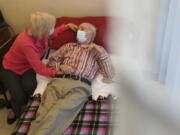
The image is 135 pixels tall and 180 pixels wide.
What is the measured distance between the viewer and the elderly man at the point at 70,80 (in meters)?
1.36

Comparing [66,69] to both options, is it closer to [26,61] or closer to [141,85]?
[26,61]

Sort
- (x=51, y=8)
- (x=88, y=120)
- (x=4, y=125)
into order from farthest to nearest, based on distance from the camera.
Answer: (x=51, y=8)
(x=4, y=125)
(x=88, y=120)

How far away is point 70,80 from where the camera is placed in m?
1.63

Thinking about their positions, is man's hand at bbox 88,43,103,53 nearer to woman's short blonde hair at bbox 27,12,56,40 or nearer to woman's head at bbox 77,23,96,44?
woman's head at bbox 77,23,96,44

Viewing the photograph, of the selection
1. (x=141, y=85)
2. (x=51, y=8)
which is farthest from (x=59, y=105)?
(x=51, y=8)

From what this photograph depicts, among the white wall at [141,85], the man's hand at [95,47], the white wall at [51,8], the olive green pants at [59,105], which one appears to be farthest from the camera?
the white wall at [51,8]

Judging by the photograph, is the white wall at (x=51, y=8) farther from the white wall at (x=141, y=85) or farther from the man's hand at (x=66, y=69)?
the white wall at (x=141, y=85)

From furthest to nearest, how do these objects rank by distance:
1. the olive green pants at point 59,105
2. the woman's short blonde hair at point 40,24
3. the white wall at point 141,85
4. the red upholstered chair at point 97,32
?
1. the red upholstered chair at point 97,32
2. the woman's short blonde hair at point 40,24
3. the olive green pants at point 59,105
4. the white wall at point 141,85

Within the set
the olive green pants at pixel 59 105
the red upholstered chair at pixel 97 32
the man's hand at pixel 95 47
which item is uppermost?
the red upholstered chair at pixel 97 32

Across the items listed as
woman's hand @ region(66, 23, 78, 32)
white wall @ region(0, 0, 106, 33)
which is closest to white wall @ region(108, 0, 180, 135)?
woman's hand @ region(66, 23, 78, 32)

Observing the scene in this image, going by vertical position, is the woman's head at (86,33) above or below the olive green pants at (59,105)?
above

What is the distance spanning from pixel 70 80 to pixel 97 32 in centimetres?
54

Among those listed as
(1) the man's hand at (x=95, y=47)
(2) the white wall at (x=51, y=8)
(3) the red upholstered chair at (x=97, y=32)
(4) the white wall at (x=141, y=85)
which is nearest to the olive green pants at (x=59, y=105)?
(1) the man's hand at (x=95, y=47)

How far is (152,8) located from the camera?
0.88 m
